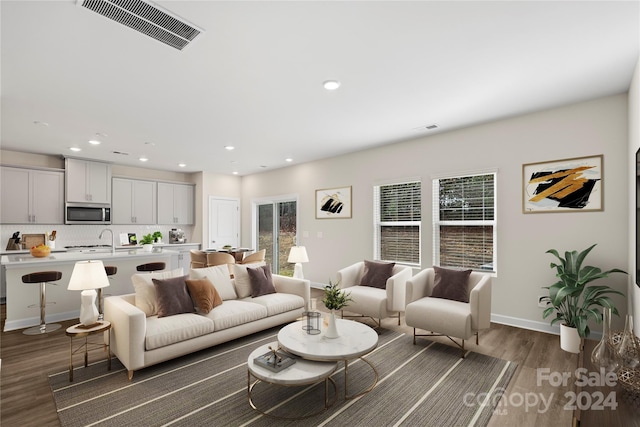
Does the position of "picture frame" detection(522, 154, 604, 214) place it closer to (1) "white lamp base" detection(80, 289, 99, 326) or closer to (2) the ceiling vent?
(2) the ceiling vent

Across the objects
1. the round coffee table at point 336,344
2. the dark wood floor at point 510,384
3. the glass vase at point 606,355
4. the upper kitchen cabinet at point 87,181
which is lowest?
the dark wood floor at point 510,384

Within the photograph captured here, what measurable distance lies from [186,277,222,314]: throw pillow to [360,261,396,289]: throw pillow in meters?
2.08

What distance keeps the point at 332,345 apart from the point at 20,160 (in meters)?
6.95

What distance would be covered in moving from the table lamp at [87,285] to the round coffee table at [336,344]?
1845 mm

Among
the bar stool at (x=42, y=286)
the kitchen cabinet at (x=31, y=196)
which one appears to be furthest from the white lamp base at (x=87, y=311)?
the kitchen cabinet at (x=31, y=196)

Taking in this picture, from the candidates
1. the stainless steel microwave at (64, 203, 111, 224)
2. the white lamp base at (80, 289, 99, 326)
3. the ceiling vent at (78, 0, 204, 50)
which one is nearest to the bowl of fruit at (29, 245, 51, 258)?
the stainless steel microwave at (64, 203, 111, 224)

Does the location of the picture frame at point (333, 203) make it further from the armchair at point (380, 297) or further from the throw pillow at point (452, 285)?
the throw pillow at point (452, 285)

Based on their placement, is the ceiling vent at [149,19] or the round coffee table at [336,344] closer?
the ceiling vent at [149,19]

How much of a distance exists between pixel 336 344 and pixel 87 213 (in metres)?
6.42

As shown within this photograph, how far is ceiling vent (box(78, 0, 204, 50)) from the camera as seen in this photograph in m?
2.00

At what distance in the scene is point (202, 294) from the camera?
3.52 m

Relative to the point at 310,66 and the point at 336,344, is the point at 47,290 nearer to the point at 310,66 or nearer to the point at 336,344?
the point at 336,344

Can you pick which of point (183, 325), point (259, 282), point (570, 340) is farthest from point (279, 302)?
point (570, 340)

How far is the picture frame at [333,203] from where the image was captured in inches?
244
